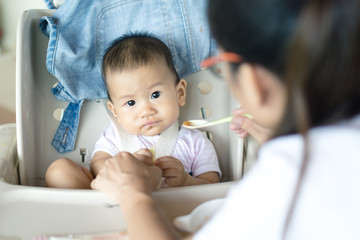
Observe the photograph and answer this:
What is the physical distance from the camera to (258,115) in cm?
56

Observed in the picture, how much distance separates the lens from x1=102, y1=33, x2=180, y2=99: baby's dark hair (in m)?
1.01

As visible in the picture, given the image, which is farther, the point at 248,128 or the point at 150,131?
the point at 150,131

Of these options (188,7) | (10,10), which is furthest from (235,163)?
(10,10)

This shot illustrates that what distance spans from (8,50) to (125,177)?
5.19 feet

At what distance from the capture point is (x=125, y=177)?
732 millimetres

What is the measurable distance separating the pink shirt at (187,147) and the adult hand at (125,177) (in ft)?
0.81

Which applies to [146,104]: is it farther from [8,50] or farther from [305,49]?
[8,50]

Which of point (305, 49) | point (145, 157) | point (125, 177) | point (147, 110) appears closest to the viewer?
point (305, 49)

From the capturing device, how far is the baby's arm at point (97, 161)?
101cm

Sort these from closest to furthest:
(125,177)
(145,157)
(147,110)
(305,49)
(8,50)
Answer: (305,49)
(125,177)
(145,157)
(147,110)
(8,50)

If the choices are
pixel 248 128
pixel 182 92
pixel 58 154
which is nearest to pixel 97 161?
pixel 58 154

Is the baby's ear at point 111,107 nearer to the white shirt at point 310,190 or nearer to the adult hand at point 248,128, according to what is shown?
the adult hand at point 248,128

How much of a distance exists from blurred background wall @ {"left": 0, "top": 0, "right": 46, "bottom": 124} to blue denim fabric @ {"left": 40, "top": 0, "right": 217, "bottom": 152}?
97 centimetres

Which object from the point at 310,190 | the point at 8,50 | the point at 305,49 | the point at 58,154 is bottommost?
the point at 58,154
